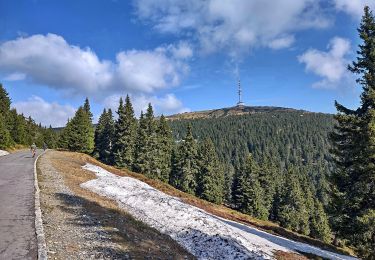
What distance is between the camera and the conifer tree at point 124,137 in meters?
75.4

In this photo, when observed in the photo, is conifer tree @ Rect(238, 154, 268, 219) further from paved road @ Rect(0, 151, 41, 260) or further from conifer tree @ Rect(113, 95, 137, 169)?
paved road @ Rect(0, 151, 41, 260)

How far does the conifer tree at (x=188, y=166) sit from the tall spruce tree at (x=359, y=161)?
50796 mm

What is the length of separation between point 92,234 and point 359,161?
17.7m

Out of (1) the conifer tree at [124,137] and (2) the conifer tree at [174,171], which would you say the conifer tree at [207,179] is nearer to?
(2) the conifer tree at [174,171]

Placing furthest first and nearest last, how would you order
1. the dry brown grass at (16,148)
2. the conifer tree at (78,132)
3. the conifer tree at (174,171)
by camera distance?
the conifer tree at (78,132)
the conifer tree at (174,171)
the dry brown grass at (16,148)

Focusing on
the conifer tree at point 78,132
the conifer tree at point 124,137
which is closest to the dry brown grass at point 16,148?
the conifer tree at point 78,132

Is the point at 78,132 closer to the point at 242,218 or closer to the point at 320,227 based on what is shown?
the point at 242,218

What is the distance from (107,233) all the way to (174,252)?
3.48 m

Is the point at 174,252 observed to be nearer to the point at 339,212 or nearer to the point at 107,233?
the point at 107,233

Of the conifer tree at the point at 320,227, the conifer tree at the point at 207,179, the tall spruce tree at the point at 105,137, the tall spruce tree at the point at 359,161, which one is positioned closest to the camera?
the tall spruce tree at the point at 359,161

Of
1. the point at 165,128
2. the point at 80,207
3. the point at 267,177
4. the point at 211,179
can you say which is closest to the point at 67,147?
the point at 165,128

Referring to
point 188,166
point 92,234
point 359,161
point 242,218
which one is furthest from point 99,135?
point 92,234

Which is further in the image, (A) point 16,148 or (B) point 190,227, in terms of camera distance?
(A) point 16,148

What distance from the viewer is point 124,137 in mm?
75188
